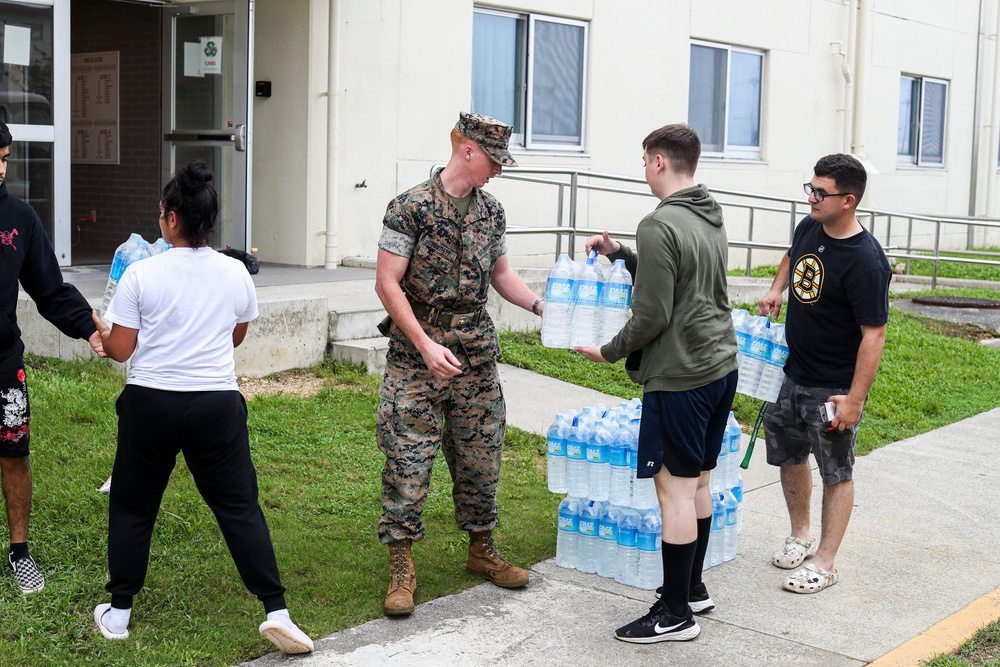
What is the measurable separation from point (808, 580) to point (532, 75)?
356 inches

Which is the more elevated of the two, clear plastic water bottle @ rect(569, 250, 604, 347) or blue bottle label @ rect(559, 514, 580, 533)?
clear plastic water bottle @ rect(569, 250, 604, 347)

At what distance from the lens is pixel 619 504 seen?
17.2ft

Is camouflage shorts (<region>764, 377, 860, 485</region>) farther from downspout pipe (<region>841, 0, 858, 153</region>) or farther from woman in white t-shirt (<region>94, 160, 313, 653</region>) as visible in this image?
downspout pipe (<region>841, 0, 858, 153</region>)

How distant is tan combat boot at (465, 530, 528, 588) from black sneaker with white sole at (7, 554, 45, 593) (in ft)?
5.95

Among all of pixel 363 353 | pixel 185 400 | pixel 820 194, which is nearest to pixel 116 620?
pixel 185 400

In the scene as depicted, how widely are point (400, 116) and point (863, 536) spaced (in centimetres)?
720

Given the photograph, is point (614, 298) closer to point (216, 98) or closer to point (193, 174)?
point (193, 174)

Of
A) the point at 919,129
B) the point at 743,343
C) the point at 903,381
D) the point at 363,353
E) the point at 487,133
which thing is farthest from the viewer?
the point at 919,129

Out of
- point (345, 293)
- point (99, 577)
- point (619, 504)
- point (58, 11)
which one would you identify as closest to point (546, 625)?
point (619, 504)

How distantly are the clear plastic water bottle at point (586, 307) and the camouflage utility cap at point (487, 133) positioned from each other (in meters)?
0.63

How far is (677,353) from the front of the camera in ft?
15.0

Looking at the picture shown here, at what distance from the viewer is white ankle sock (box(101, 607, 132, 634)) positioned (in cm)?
430

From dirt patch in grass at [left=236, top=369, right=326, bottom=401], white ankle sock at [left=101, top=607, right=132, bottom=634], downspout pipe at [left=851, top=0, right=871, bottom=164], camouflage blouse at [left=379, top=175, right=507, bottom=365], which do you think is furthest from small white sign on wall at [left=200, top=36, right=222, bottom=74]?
downspout pipe at [left=851, top=0, right=871, bottom=164]

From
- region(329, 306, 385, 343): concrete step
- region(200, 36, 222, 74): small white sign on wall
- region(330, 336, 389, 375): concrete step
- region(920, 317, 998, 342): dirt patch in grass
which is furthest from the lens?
region(920, 317, 998, 342): dirt patch in grass
